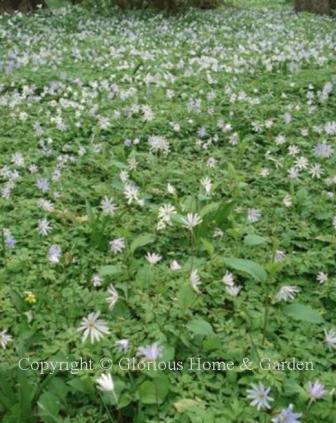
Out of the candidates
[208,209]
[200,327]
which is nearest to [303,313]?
[200,327]

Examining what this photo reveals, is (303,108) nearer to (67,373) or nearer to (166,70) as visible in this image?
(166,70)

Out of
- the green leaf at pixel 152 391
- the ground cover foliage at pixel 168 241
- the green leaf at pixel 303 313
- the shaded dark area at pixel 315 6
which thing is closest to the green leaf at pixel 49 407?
the ground cover foliage at pixel 168 241

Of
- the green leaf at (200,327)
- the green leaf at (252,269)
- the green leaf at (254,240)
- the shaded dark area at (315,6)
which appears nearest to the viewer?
the green leaf at (200,327)

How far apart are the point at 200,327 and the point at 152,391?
1.09 ft

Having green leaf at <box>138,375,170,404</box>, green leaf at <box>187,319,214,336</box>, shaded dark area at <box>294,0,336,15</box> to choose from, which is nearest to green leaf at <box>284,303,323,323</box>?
green leaf at <box>187,319,214,336</box>

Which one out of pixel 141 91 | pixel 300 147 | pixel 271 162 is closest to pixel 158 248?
pixel 271 162

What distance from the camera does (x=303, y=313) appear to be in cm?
216

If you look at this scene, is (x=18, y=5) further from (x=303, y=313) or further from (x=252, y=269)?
(x=303, y=313)

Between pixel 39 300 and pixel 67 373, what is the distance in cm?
47

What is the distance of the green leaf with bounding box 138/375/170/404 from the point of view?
1.90 meters

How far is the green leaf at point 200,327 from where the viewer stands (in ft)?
6.84

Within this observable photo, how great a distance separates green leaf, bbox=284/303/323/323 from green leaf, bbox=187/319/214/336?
348 mm

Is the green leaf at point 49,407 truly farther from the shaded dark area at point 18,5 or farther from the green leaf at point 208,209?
the shaded dark area at point 18,5

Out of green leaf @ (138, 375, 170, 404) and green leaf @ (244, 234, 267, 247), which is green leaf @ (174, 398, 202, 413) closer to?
green leaf @ (138, 375, 170, 404)
